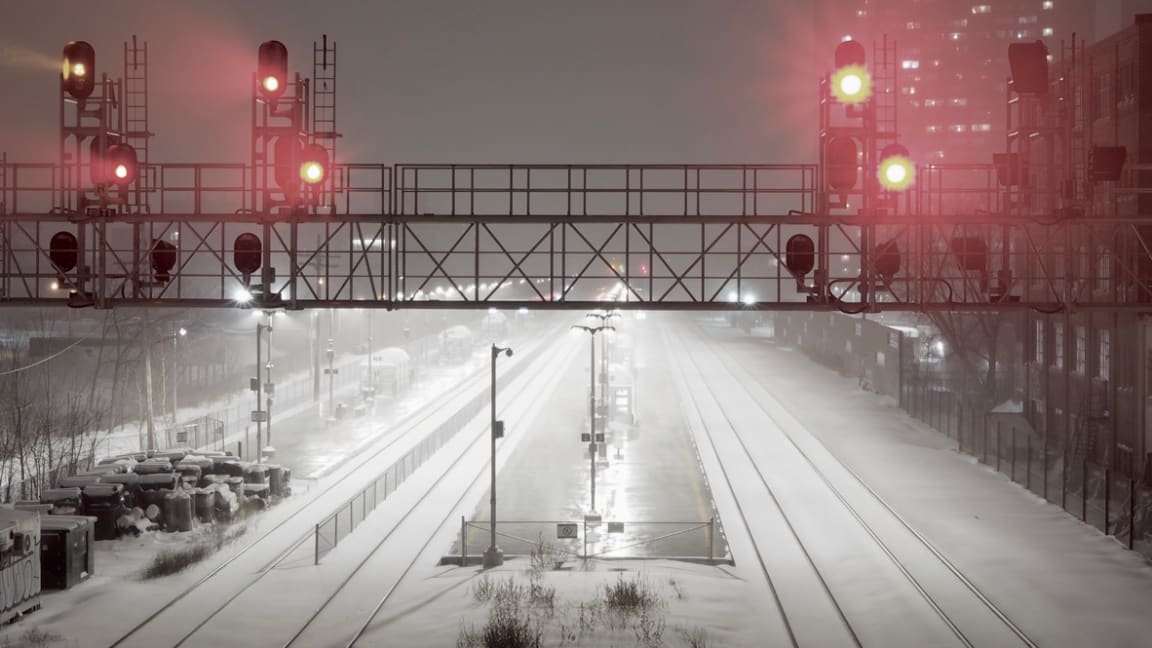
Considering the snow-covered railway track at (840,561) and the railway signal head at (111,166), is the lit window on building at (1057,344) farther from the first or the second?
the railway signal head at (111,166)

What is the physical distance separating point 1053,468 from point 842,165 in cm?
2414

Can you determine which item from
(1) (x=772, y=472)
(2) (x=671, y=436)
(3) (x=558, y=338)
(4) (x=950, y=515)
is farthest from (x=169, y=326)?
(3) (x=558, y=338)

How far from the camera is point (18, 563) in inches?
878

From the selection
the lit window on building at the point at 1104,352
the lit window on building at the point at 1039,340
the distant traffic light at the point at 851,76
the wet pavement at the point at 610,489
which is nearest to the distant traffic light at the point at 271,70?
the distant traffic light at the point at 851,76

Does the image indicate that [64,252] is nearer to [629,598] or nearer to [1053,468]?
[629,598]

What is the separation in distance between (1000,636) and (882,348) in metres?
48.4

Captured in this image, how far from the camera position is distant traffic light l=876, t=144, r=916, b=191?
18859mm

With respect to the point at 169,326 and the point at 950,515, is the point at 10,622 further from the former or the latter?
the point at 169,326

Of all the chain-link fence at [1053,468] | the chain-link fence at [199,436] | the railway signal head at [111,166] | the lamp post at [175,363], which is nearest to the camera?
the railway signal head at [111,166]

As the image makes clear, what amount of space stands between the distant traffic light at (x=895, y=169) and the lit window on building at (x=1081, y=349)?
950 inches

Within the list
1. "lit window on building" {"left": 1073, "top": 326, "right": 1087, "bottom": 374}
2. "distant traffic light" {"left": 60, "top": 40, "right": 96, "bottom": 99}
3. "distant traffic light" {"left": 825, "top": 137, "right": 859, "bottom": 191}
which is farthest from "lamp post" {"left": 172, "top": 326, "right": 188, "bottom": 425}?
"distant traffic light" {"left": 825, "top": 137, "right": 859, "bottom": 191}

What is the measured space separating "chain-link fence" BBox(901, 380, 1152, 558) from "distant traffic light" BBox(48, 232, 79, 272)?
1003 inches

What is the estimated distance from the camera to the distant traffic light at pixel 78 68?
19.0m

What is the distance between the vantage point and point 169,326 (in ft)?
212
